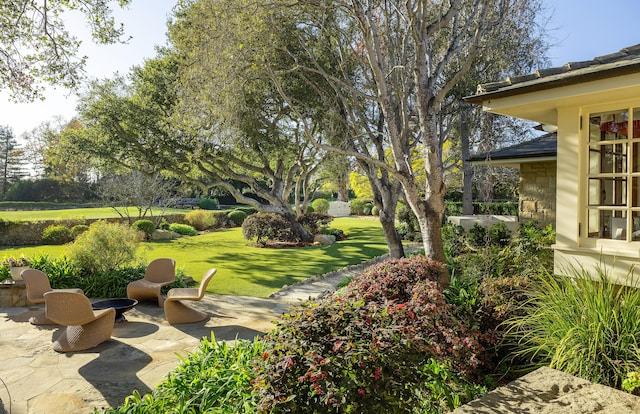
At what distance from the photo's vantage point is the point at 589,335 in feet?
12.4

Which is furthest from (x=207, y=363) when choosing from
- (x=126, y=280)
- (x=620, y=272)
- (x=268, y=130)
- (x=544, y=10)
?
(x=544, y=10)

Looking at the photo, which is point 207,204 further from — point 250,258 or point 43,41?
point 43,41

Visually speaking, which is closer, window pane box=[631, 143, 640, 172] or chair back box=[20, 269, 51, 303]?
window pane box=[631, 143, 640, 172]

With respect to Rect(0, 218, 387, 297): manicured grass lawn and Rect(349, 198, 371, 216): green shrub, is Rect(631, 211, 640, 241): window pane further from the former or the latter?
Rect(349, 198, 371, 216): green shrub

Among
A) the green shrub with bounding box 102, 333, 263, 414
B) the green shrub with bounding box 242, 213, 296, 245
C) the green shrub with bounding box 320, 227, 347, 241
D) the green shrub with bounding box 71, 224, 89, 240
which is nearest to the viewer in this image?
the green shrub with bounding box 102, 333, 263, 414

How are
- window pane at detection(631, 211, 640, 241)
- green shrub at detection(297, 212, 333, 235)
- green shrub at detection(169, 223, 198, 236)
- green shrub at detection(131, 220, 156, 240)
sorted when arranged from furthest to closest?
green shrub at detection(169, 223, 198, 236) < green shrub at detection(131, 220, 156, 240) < green shrub at detection(297, 212, 333, 235) < window pane at detection(631, 211, 640, 241)

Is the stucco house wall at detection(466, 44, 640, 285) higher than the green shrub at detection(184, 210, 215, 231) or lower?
higher

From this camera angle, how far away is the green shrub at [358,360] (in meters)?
2.61

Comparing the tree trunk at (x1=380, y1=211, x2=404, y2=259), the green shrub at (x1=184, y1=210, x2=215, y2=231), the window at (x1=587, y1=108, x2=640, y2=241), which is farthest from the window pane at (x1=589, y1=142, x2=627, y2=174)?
the green shrub at (x1=184, y1=210, x2=215, y2=231)

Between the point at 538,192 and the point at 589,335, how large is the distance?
561 cm

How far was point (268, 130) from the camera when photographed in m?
14.6

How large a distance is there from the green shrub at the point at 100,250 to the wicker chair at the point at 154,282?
1484mm

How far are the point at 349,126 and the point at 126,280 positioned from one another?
24.5ft

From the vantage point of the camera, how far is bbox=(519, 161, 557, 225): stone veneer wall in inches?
329
